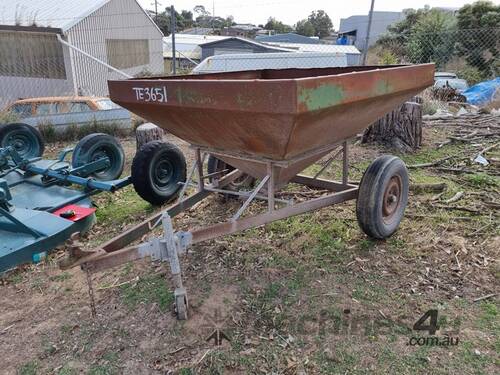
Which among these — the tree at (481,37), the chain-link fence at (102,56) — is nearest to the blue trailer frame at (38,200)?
the chain-link fence at (102,56)

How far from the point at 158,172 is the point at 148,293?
1720 millimetres

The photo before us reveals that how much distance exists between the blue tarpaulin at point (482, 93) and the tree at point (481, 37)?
3895 mm

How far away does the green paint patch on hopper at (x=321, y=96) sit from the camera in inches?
88.7

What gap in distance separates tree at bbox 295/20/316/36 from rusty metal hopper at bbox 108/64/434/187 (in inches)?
2798

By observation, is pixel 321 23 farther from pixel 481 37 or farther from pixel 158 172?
pixel 158 172

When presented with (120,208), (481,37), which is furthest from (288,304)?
(481,37)

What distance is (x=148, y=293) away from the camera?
314cm

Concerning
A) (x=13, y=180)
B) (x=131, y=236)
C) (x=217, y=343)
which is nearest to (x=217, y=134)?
(x=131, y=236)

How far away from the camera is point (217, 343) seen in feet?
8.54

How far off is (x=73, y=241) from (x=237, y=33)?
217 feet

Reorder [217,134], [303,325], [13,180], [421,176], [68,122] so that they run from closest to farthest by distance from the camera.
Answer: [303,325]
[217,134]
[13,180]
[421,176]
[68,122]

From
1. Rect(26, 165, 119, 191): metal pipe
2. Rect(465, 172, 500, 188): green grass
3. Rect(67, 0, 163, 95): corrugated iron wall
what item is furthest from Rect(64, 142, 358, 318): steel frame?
Rect(67, 0, 163, 95): corrugated iron wall

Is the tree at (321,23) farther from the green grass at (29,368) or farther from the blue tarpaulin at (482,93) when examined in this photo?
the green grass at (29,368)

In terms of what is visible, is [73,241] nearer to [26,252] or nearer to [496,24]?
[26,252]
